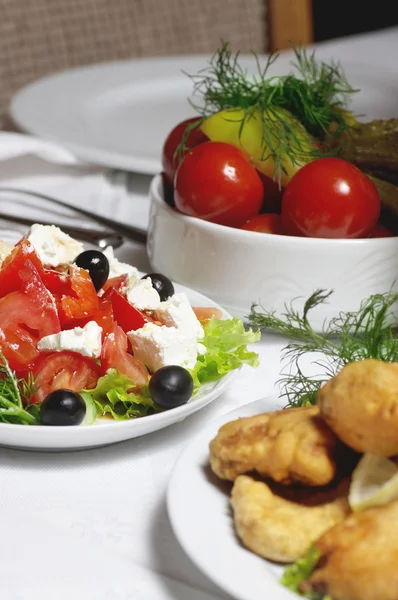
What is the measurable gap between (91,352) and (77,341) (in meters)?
0.02

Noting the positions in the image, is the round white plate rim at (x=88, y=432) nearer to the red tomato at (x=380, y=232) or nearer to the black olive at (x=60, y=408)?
the black olive at (x=60, y=408)

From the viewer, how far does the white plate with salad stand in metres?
1.12

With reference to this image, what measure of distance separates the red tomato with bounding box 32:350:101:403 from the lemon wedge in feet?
1.42

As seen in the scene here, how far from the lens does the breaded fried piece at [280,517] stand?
86 cm

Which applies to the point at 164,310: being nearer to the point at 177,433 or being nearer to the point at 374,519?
the point at 177,433

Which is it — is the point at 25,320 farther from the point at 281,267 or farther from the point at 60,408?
the point at 281,267

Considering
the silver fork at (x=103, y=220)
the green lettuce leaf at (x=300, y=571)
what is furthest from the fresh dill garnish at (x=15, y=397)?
the silver fork at (x=103, y=220)

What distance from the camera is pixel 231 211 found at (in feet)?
5.09

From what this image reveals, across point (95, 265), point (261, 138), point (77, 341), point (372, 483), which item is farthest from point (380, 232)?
point (372, 483)

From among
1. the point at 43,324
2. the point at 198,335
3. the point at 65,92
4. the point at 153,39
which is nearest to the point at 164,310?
the point at 198,335

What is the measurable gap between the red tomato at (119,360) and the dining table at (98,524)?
8 centimetres

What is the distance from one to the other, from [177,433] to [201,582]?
1.07 feet

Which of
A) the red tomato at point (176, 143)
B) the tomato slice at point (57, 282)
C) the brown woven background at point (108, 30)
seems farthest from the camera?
the brown woven background at point (108, 30)

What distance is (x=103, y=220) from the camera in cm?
199
